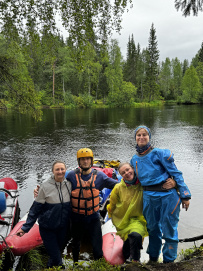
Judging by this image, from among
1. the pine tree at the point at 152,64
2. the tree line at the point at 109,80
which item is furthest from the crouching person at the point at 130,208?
the pine tree at the point at 152,64

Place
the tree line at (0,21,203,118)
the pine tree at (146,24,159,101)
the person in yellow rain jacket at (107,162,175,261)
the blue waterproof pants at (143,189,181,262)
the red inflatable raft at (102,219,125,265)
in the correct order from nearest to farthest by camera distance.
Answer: the blue waterproof pants at (143,189,181,262), the person in yellow rain jacket at (107,162,175,261), the red inflatable raft at (102,219,125,265), the tree line at (0,21,203,118), the pine tree at (146,24,159,101)

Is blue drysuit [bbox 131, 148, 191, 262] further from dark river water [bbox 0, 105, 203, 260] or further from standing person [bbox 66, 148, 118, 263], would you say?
dark river water [bbox 0, 105, 203, 260]

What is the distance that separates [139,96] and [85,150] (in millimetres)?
56872

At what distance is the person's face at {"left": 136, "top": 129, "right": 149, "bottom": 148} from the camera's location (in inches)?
123

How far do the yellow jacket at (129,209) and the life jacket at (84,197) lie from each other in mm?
337

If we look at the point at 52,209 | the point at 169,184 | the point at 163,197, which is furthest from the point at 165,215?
the point at 52,209

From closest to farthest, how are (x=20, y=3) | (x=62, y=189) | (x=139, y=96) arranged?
(x=62, y=189)
(x=20, y=3)
(x=139, y=96)

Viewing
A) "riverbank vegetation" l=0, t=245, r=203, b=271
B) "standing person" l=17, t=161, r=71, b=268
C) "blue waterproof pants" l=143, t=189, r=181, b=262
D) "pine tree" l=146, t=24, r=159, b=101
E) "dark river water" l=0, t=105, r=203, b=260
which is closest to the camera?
"riverbank vegetation" l=0, t=245, r=203, b=271

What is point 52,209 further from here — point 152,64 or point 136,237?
point 152,64

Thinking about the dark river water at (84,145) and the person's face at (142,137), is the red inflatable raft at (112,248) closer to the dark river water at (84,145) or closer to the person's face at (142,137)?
the dark river water at (84,145)

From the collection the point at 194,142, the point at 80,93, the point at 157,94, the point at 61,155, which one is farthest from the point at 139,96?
the point at 61,155

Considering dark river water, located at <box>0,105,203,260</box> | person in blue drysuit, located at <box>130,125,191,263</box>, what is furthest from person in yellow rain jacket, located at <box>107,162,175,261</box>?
dark river water, located at <box>0,105,203,260</box>

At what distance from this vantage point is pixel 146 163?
3.08 m

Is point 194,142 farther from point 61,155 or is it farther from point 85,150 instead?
point 85,150
